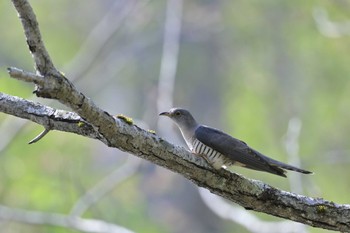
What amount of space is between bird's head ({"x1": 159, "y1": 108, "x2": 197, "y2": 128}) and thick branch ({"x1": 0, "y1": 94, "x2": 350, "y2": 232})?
0.97 m

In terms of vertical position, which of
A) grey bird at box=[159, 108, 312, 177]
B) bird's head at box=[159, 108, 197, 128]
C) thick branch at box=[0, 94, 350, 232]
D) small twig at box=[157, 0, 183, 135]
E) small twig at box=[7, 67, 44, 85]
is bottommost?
small twig at box=[7, 67, 44, 85]

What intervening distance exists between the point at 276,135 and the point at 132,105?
442 cm

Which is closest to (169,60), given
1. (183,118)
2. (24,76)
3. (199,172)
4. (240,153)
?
(183,118)

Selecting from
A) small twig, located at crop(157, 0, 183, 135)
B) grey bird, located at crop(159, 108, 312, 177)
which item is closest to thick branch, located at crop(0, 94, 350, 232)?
grey bird, located at crop(159, 108, 312, 177)

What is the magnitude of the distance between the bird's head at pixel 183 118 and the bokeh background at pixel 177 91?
3.01 metres

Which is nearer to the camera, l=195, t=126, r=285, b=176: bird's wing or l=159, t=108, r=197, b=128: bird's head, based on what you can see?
l=195, t=126, r=285, b=176: bird's wing

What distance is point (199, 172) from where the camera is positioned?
12.2ft

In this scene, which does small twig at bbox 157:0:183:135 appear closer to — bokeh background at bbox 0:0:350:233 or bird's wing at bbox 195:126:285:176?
bokeh background at bbox 0:0:350:233

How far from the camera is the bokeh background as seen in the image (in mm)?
9477

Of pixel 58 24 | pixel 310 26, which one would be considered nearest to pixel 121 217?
pixel 310 26

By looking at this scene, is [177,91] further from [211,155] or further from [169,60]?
[211,155]

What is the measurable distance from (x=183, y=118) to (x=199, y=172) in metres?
1.16

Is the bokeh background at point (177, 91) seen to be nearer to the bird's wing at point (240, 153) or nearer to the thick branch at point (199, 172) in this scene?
the bird's wing at point (240, 153)

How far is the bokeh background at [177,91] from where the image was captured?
948 centimetres
